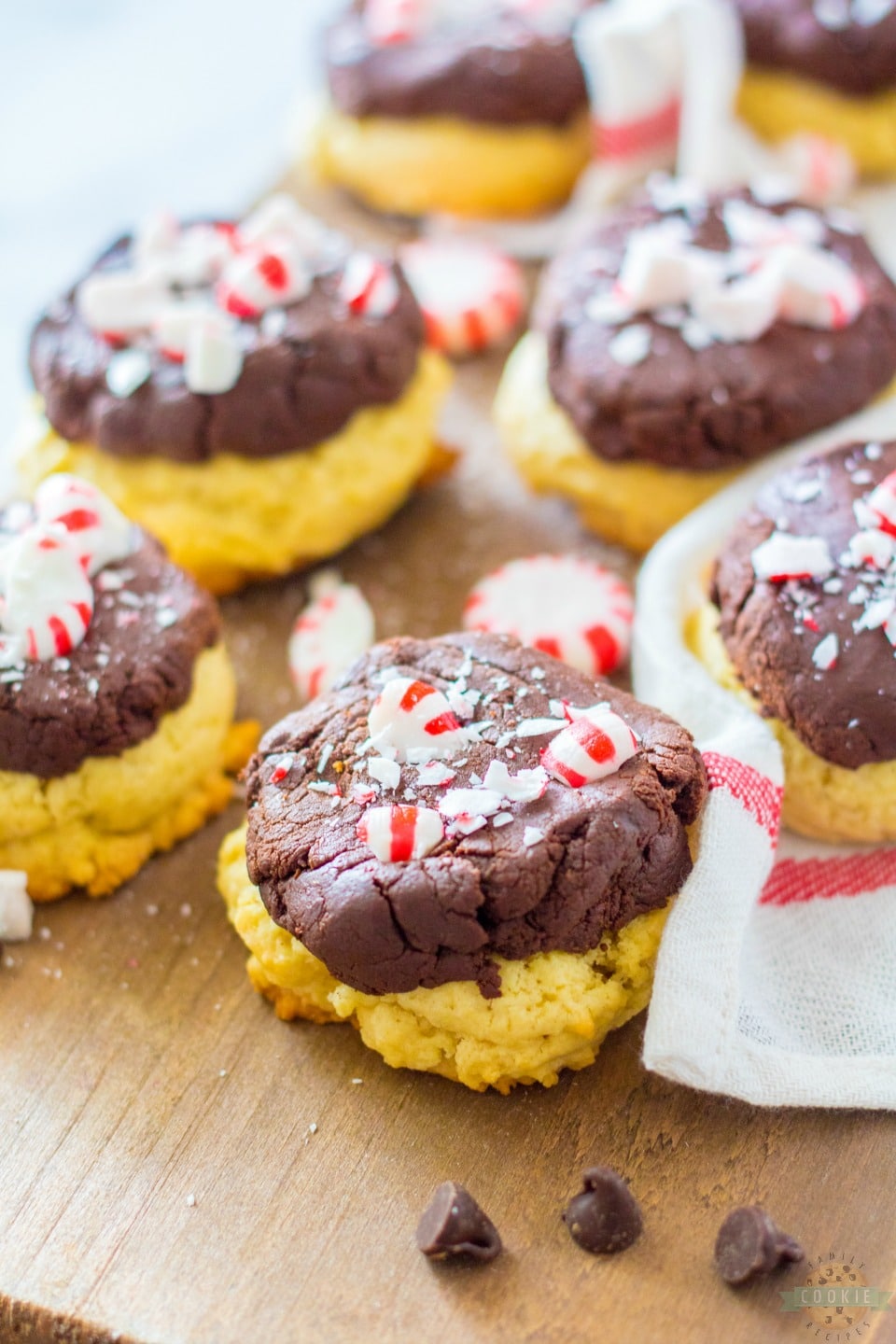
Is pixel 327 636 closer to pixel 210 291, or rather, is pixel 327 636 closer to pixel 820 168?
pixel 210 291

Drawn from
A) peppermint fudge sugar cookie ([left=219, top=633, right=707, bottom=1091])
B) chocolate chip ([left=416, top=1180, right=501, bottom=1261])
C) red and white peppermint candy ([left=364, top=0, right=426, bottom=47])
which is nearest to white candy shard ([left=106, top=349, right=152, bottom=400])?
peppermint fudge sugar cookie ([left=219, top=633, right=707, bottom=1091])

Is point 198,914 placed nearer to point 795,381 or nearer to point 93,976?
point 93,976

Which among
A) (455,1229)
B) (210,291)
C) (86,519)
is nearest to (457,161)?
(210,291)

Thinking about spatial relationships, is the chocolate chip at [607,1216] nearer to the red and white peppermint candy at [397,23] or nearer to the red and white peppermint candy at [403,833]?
the red and white peppermint candy at [403,833]

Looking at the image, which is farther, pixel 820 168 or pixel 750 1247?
pixel 820 168

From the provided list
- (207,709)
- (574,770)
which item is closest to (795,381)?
(574,770)

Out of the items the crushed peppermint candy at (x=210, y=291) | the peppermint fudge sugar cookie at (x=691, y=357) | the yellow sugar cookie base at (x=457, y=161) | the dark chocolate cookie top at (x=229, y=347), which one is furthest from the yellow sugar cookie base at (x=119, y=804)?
the yellow sugar cookie base at (x=457, y=161)
